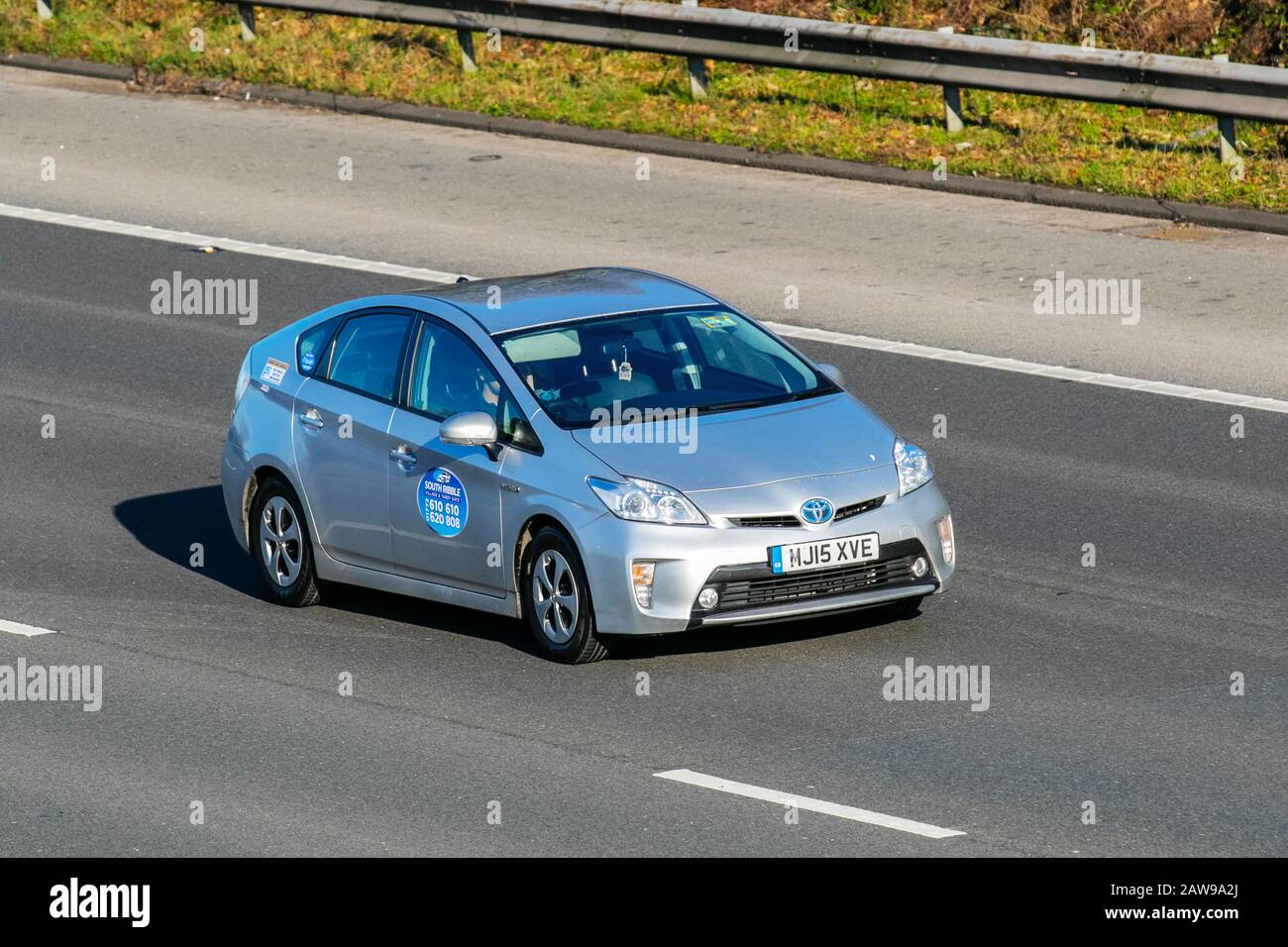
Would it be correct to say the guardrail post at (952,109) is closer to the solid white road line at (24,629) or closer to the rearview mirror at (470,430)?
the rearview mirror at (470,430)

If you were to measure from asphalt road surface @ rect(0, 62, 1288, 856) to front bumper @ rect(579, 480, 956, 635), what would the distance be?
0.91 feet

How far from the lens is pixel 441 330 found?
37.0 ft

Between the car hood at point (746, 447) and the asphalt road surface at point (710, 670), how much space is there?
81 cm

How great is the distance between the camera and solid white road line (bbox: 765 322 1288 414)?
14203mm

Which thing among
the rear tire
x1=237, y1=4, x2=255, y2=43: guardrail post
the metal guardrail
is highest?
the metal guardrail

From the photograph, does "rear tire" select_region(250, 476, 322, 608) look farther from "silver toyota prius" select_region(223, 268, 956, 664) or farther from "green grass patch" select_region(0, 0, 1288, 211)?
"green grass patch" select_region(0, 0, 1288, 211)

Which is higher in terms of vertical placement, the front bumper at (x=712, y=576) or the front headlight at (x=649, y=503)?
the front headlight at (x=649, y=503)

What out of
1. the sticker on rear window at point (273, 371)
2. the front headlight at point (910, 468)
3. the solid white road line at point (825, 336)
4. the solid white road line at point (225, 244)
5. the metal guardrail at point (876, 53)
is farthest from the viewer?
the metal guardrail at point (876, 53)

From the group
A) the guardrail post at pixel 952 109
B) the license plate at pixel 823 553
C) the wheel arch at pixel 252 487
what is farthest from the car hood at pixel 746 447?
the guardrail post at pixel 952 109

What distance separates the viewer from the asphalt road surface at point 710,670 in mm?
8383

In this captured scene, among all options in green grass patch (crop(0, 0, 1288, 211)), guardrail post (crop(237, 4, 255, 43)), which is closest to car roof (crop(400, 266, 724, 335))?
green grass patch (crop(0, 0, 1288, 211))

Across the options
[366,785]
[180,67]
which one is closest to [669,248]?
[180,67]

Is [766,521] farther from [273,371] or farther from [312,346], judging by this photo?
[273,371]
